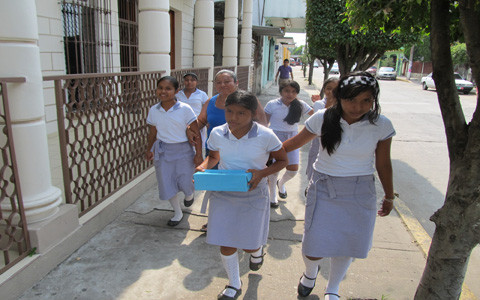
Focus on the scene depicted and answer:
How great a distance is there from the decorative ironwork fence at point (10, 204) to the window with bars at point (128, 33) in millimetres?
5876

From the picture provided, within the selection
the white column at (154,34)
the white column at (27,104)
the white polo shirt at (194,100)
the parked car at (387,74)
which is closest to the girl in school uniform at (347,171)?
the white column at (27,104)

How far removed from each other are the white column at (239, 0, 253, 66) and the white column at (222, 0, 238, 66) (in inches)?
82.5

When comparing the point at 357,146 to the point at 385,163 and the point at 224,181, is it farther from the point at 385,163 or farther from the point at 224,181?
the point at 224,181

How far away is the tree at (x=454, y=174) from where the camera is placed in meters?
1.95

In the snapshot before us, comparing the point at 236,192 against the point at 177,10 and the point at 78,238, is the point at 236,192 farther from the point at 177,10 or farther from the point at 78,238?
the point at 177,10

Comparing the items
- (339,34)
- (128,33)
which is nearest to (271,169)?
(339,34)

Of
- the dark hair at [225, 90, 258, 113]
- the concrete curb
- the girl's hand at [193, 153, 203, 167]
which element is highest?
the dark hair at [225, 90, 258, 113]

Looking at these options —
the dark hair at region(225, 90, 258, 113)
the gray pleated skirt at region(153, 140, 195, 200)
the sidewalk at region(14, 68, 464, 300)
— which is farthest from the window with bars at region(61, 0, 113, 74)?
the dark hair at region(225, 90, 258, 113)

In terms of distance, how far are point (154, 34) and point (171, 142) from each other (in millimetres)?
2439

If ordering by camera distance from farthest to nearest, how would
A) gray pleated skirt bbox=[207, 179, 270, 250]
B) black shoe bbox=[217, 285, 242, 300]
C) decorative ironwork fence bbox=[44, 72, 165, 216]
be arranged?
decorative ironwork fence bbox=[44, 72, 165, 216]
black shoe bbox=[217, 285, 242, 300]
gray pleated skirt bbox=[207, 179, 270, 250]

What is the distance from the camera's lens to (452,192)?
80.6 inches

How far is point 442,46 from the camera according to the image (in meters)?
2.15

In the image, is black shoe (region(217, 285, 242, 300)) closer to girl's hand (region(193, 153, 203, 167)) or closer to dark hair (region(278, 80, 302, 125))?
girl's hand (region(193, 153, 203, 167))

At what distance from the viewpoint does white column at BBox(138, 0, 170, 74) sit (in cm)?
541
